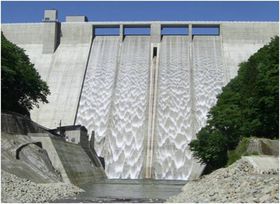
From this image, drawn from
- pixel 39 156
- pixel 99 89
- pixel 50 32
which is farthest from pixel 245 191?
pixel 50 32

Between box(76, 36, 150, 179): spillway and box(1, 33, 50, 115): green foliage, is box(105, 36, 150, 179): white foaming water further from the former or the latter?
box(1, 33, 50, 115): green foliage

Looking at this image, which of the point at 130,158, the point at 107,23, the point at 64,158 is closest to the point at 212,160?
the point at 64,158

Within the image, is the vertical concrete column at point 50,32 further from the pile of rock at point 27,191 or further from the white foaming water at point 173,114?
the pile of rock at point 27,191

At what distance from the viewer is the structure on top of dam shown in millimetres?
55844

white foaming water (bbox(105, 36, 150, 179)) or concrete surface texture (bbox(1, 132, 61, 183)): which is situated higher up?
white foaming water (bbox(105, 36, 150, 179))

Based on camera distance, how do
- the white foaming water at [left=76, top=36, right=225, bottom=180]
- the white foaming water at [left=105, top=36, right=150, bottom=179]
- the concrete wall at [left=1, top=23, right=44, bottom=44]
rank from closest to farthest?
1. the white foaming water at [left=105, top=36, right=150, bottom=179]
2. the white foaming water at [left=76, top=36, right=225, bottom=180]
3. the concrete wall at [left=1, top=23, right=44, bottom=44]

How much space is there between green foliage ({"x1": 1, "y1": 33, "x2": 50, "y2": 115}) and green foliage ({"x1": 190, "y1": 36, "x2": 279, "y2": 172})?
1510 centimetres

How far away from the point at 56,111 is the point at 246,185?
43.1 metres

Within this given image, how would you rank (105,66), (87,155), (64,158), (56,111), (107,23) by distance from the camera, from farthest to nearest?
(107,23), (105,66), (56,111), (87,155), (64,158)

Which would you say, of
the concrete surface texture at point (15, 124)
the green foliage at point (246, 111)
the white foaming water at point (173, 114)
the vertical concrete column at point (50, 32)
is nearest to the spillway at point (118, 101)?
the white foaming water at point (173, 114)

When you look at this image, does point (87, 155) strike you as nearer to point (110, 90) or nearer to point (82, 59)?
point (110, 90)

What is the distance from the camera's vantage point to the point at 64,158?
4003cm

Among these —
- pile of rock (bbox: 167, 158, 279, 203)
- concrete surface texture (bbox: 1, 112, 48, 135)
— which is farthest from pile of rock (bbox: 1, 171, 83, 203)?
concrete surface texture (bbox: 1, 112, 48, 135)

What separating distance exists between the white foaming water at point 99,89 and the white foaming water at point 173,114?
554cm
